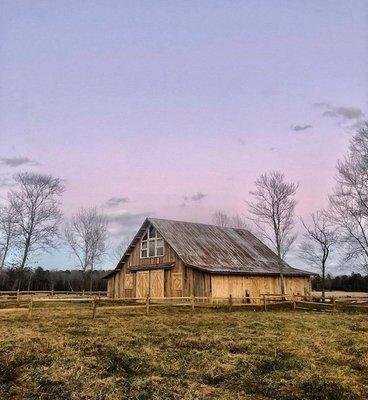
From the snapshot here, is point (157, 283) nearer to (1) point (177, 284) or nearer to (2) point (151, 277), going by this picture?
(2) point (151, 277)

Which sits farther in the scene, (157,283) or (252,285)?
(157,283)

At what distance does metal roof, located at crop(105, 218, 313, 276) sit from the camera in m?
29.2

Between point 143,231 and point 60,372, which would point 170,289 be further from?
point 60,372

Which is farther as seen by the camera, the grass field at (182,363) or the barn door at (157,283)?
the barn door at (157,283)

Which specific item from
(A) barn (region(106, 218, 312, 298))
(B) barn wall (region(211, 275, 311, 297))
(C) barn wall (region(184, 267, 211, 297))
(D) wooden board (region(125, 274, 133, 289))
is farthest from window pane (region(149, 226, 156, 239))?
(B) barn wall (region(211, 275, 311, 297))

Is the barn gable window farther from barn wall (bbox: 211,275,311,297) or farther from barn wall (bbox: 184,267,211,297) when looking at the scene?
barn wall (bbox: 211,275,311,297)

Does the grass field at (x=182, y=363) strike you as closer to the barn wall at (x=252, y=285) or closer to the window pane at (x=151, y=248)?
the barn wall at (x=252, y=285)

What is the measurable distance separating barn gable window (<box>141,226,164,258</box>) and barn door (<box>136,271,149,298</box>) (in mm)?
1487

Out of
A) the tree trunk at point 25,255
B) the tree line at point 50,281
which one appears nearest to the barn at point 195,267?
the tree trunk at point 25,255

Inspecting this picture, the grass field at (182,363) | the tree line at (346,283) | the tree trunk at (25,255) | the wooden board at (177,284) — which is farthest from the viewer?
the tree line at (346,283)

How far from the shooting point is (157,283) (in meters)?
30.9

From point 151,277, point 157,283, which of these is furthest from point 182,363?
point 151,277

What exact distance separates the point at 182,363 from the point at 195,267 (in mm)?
18251

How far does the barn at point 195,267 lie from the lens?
2823 centimetres
